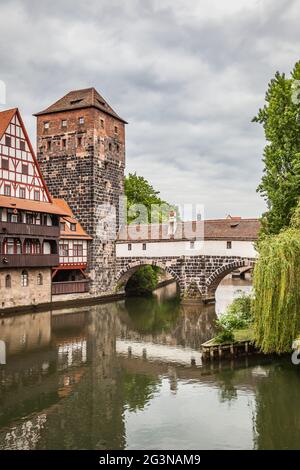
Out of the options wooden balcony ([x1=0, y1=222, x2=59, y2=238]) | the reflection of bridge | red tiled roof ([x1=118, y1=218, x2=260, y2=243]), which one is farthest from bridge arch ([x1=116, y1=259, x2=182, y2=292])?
wooden balcony ([x1=0, y1=222, x2=59, y2=238])

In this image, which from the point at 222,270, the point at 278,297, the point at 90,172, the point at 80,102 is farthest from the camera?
the point at 80,102

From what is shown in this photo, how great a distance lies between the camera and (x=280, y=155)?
22.3 meters

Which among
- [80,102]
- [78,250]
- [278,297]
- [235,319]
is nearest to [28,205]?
[78,250]

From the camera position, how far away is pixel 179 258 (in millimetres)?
36219

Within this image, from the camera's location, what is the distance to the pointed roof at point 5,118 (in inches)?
1147

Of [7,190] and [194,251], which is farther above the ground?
[7,190]

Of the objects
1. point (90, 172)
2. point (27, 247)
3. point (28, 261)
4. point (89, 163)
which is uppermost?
point (89, 163)

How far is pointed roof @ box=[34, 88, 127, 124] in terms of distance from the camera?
37.1 meters

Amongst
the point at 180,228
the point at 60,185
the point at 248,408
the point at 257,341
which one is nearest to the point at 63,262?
the point at 60,185

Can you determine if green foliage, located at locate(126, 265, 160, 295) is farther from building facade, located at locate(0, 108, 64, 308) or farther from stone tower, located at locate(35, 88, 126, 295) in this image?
building facade, located at locate(0, 108, 64, 308)

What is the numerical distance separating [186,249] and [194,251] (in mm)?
660

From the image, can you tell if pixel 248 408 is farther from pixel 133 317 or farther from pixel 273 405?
pixel 133 317

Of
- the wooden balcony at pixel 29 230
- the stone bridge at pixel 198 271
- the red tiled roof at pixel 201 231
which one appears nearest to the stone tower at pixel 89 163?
the red tiled roof at pixel 201 231

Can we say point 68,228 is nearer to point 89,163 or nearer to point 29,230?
point 89,163
